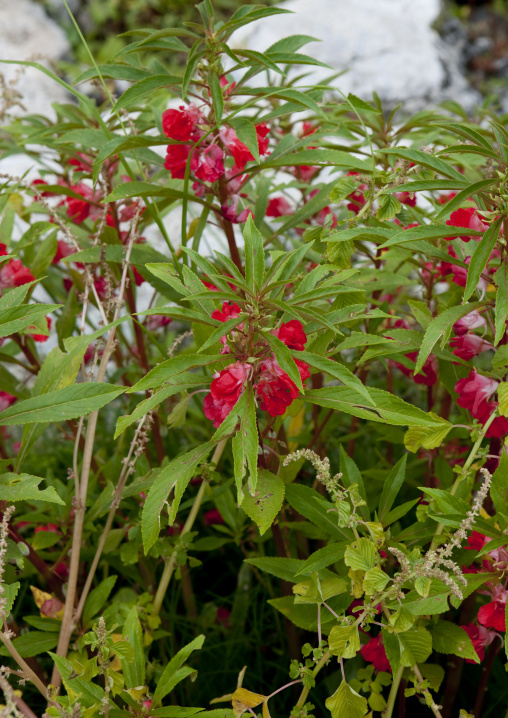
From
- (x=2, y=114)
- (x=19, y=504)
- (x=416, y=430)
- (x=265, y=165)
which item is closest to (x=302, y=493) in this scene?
(x=416, y=430)

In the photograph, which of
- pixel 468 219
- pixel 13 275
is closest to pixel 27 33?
pixel 13 275

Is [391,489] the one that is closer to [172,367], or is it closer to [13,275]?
[172,367]

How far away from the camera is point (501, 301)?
0.88 meters

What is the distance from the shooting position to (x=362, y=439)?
180 cm

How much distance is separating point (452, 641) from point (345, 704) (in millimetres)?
193

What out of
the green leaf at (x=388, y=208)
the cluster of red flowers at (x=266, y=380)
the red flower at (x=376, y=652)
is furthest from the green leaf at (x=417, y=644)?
the green leaf at (x=388, y=208)

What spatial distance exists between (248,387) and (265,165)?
0.44 metres

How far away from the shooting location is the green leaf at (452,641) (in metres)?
0.91

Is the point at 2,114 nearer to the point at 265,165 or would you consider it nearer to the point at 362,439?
the point at 265,165

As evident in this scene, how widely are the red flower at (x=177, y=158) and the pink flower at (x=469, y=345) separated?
1.71ft

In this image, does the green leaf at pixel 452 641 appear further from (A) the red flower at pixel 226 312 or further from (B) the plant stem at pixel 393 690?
(A) the red flower at pixel 226 312

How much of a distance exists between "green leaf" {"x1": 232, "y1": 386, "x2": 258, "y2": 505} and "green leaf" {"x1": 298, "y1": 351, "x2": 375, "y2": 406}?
3.7 inches

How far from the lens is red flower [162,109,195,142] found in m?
1.07

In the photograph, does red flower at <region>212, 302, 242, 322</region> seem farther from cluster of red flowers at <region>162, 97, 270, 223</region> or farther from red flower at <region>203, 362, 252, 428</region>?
cluster of red flowers at <region>162, 97, 270, 223</region>
